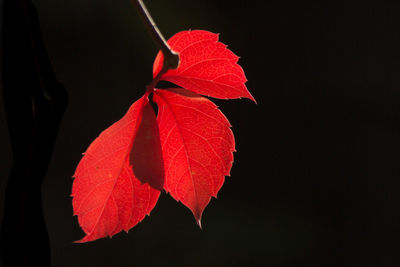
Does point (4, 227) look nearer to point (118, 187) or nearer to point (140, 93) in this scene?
point (118, 187)

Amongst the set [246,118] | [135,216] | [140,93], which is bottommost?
[246,118]

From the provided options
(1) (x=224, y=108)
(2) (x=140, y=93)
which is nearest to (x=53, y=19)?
(2) (x=140, y=93)

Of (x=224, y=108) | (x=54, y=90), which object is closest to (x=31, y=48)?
(x=54, y=90)

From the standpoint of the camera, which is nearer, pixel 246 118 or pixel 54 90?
pixel 54 90

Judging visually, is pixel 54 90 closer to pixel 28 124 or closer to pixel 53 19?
pixel 28 124

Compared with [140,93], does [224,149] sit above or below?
above

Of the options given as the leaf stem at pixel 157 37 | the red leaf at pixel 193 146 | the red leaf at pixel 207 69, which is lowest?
Result: the red leaf at pixel 193 146
